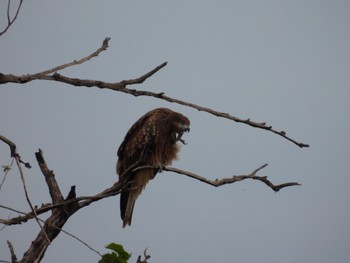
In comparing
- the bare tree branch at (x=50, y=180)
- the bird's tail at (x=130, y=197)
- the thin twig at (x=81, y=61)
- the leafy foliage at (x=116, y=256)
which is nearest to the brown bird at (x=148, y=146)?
the bird's tail at (x=130, y=197)

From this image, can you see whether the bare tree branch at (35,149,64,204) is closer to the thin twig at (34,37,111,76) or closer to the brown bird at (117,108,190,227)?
the thin twig at (34,37,111,76)

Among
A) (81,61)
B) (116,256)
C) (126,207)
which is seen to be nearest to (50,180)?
(116,256)

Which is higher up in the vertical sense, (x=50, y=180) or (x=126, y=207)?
(x=126, y=207)

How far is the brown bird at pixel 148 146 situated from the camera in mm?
6938

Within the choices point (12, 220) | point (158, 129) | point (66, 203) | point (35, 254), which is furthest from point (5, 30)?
point (158, 129)

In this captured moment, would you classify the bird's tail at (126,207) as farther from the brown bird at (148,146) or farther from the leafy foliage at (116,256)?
the leafy foliage at (116,256)

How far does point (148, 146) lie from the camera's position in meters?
7.00

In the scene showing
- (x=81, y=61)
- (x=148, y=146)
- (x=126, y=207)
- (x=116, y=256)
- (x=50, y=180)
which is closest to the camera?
(x=81, y=61)

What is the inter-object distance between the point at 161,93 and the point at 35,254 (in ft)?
5.86

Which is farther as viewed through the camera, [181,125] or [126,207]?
[181,125]

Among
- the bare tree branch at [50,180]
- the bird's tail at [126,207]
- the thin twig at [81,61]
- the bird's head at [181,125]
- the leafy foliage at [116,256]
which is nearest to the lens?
the thin twig at [81,61]

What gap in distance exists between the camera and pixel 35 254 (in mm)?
3754

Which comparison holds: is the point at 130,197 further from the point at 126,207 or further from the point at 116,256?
the point at 116,256

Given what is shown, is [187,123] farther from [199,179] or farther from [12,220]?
[12,220]
